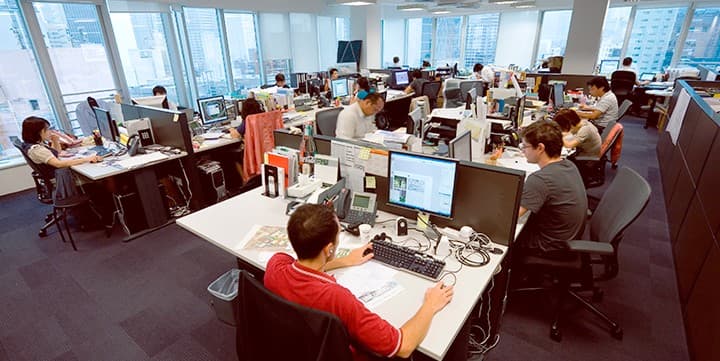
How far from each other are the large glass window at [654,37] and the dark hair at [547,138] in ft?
31.3

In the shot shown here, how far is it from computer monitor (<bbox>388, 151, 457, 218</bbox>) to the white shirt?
1889mm

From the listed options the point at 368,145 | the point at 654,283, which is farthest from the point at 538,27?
the point at 368,145

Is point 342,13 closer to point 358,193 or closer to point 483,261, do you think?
point 358,193

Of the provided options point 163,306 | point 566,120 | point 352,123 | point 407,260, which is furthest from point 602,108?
point 163,306

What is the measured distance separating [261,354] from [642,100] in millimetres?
10032

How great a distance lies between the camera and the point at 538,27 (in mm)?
9914

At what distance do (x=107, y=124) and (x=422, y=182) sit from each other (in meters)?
3.94

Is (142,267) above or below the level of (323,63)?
below

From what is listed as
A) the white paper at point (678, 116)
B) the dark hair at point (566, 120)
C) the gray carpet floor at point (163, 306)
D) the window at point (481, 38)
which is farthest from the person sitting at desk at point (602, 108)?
the window at point (481, 38)

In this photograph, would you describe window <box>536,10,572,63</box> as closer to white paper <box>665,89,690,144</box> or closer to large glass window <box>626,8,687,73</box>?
large glass window <box>626,8,687,73</box>

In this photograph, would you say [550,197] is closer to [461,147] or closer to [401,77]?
[461,147]

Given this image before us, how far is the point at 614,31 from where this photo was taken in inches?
354

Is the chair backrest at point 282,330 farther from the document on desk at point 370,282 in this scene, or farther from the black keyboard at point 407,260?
the black keyboard at point 407,260

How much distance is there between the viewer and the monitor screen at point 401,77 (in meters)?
8.66
